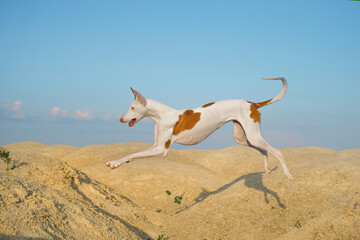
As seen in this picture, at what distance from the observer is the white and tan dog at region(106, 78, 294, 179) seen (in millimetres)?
6574

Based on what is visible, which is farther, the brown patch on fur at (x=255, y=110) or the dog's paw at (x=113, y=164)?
the brown patch on fur at (x=255, y=110)

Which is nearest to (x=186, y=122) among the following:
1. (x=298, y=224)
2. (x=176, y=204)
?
(x=298, y=224)

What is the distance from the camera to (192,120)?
6840 mm

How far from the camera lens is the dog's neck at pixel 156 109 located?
6.70m

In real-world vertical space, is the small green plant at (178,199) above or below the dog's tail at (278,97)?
below

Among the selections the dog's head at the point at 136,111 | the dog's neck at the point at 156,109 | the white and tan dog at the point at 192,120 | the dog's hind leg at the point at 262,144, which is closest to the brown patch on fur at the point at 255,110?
the white and tan dog at the point at 192,120

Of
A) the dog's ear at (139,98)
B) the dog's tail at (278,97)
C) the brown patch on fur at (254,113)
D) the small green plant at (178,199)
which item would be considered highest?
the dog's ear at (139,98)

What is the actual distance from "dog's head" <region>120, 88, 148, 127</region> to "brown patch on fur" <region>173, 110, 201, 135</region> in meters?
0.71

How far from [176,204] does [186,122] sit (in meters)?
6.44

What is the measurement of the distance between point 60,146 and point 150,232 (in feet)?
47.8

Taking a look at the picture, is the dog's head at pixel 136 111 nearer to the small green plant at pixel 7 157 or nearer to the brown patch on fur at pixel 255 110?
the brown patch on fur at pixel 255 110

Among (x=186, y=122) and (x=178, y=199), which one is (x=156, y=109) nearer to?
(x=186, y=122)

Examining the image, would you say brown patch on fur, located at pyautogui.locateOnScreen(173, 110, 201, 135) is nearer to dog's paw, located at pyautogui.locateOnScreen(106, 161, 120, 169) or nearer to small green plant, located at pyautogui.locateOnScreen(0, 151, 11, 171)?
dog's paw, located at pyautogui.locateOnScreen(106, 161, 120, 169)

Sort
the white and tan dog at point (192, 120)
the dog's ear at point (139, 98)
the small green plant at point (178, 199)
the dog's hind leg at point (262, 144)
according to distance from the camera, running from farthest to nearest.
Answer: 1. the small green plant at point (178, 199)
2. the dog's hind leg at point (262, 144)
3. the white and tan dog at point (192, 120)
4. the dog's ear at point (139, 98)
